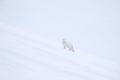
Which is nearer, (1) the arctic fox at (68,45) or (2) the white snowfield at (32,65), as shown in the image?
(2) the white snowfield at (32,65)

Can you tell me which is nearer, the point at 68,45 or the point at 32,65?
the point at 32,65

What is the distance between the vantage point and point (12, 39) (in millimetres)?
1694

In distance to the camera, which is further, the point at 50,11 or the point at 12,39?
the point at 50,11

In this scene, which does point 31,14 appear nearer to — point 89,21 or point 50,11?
point 50,11

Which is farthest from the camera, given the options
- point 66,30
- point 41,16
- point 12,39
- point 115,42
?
point 41,16

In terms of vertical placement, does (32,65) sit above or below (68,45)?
below

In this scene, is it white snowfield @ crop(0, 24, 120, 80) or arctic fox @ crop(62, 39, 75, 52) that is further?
arctic fox @ crop(62, 39, 75, 52)

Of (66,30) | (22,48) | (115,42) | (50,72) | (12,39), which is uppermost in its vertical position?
(66,30)

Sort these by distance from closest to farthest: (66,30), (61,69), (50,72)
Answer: (50,72), (61,69), (66,30)

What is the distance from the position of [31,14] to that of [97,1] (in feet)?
11.4

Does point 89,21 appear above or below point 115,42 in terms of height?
above

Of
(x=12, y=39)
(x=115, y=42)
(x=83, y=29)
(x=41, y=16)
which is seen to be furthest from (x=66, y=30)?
(x=12, y=39)

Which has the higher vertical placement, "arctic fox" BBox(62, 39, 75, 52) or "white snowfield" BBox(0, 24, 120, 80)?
"arctic fox" BBox(62, 39, 75, 52)

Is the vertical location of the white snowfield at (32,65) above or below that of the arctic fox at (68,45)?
below
